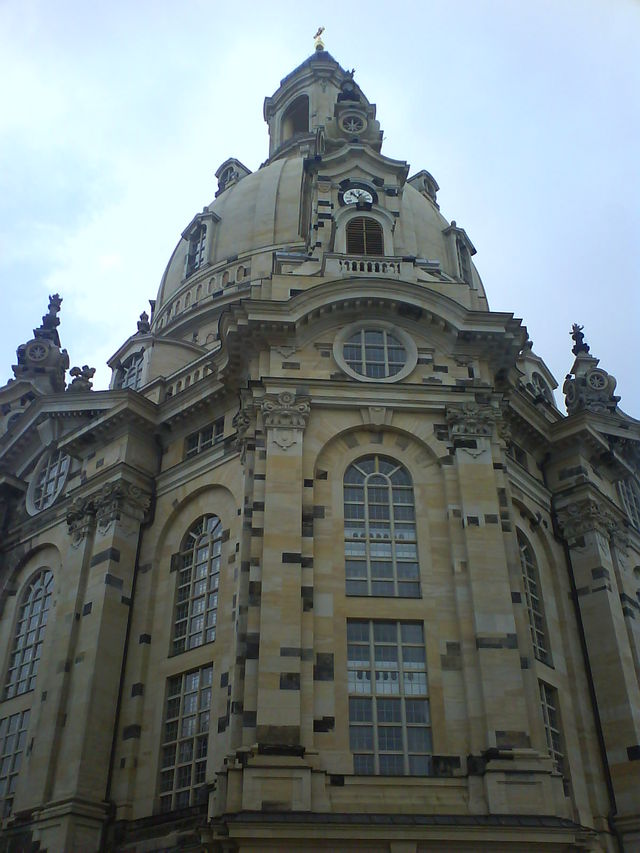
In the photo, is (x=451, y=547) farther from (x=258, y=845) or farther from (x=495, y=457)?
(x=258, y=845)

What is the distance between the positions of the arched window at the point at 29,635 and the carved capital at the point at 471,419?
17651 millimetres

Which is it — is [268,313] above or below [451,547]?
above

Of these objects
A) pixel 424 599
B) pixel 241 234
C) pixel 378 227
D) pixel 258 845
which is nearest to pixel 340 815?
pixel 258 845

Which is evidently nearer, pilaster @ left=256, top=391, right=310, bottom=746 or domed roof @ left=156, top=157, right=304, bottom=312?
pilaster @ left=256, top=391, right=310, bottom=746

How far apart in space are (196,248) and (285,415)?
2984 centimetres

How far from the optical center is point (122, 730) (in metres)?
30.1

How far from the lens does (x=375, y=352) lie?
108 ft

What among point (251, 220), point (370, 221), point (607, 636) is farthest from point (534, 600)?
point (251, 220)

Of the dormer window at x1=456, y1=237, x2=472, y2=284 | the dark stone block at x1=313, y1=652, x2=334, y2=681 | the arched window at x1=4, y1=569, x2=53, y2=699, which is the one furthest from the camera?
the dormer window at x1=456, y1=237, x2=472, y2=284

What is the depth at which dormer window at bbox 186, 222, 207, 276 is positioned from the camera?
5619 centimetres

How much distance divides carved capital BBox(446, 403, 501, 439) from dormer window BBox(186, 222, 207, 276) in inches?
1139

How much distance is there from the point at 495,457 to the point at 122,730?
15572 mm

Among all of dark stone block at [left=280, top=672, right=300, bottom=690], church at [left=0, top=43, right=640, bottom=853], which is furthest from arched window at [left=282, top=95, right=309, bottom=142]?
dark stone block at [left=280, top=672, right=300, bottom=690]

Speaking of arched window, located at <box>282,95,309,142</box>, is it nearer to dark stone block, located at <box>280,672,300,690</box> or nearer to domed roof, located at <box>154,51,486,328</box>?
domed roof, located at <box>154,51,486,328</box>
